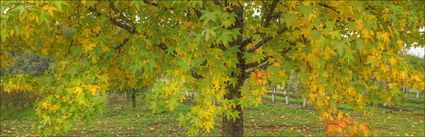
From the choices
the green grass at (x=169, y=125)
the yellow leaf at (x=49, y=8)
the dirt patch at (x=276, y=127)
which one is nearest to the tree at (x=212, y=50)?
the yellow leaf at (x=49, y=8)

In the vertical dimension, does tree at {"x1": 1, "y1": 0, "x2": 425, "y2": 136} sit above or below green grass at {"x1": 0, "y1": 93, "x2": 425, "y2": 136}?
above

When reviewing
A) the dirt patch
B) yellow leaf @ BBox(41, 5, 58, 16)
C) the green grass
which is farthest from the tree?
the dirt patch

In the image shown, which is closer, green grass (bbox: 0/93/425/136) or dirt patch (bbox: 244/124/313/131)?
green grass (bbox: 0/93/425/136)

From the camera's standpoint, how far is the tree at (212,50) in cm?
617

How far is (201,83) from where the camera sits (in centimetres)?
702

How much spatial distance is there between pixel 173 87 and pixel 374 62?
2.85 metres

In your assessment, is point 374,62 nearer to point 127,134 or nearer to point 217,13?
point 217,13

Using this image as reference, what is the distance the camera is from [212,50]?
23.2 ft

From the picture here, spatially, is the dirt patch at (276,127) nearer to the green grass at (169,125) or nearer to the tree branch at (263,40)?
the green grass at (169,125)

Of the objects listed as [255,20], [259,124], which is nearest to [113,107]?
[259,124]

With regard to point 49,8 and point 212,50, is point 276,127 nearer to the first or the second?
point 212,50

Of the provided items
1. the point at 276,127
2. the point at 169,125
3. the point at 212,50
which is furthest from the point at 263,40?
the point at 169,125

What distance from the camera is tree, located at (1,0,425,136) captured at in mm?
6168

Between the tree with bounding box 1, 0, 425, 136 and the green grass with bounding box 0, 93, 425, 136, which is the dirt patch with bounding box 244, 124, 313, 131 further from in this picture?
the tree with bounding box 1, 0, 425, 136
